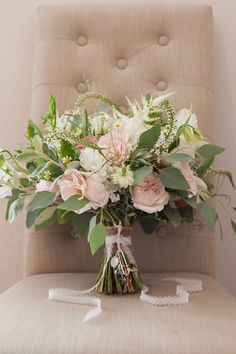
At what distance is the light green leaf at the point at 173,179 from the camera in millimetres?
803

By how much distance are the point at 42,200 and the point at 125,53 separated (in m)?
0.50

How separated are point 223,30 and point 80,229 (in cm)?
70

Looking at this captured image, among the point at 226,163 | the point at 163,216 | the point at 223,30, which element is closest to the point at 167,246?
the point at 163,216

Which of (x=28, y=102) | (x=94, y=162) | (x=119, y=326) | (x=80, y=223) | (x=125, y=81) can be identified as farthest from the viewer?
(x=28, y=102)

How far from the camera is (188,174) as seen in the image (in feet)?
2.77

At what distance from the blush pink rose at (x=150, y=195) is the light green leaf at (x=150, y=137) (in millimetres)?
55

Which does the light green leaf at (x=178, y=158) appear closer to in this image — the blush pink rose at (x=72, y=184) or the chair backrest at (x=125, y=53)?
the blush pink rose at (x=72, y=184)

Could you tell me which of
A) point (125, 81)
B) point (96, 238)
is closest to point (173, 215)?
point (96, 238)

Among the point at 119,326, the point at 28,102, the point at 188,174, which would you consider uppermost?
the point at 28,102

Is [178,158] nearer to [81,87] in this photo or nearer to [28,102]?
[81,87]

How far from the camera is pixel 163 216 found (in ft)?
3.04

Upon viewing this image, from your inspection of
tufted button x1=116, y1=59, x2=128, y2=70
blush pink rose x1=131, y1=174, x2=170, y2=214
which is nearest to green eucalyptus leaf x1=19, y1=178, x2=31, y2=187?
blush pink rose x1=131, y1=174, x2=170, y2=214

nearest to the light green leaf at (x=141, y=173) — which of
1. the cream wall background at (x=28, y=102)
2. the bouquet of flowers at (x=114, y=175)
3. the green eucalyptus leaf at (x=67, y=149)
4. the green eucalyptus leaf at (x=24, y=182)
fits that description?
the bouquet of flowers at (x=114, y=175)

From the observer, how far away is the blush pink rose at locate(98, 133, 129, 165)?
2.65 feet
